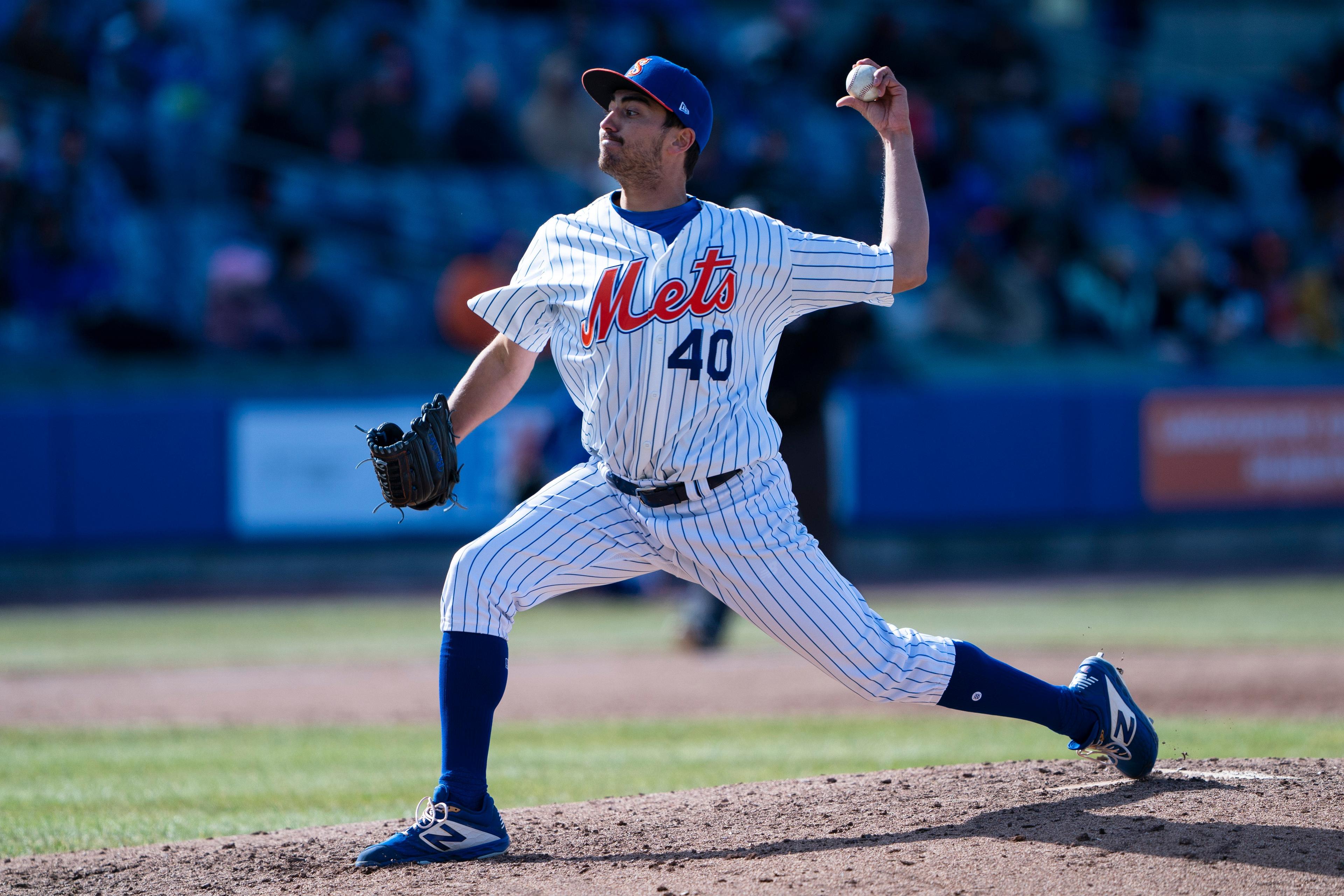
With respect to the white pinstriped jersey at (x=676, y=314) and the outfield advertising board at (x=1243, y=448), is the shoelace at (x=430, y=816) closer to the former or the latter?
the white pinstriped jersey at (x=676, y=314)

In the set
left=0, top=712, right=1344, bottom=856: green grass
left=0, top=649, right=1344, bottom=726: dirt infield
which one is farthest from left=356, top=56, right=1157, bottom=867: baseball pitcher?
left=0, top=649, right=1344, bottom=726: dirt infield

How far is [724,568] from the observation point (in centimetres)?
352

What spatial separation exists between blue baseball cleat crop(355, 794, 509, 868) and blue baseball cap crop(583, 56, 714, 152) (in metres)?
1.64

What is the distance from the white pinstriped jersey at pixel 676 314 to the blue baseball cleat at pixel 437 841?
0.86m

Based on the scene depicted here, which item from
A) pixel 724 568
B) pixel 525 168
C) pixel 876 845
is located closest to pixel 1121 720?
pixel 876 845

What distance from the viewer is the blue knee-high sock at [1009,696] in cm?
363

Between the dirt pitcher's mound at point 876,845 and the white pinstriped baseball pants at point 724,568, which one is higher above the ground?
the white pinstriped baseball pants at point 724,568

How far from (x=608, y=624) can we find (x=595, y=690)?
2528 mm

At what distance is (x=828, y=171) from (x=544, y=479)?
488cm

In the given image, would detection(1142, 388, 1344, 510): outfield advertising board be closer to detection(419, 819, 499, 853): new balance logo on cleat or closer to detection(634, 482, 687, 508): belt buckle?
detection(634, 482, 687, 508): belt buckle

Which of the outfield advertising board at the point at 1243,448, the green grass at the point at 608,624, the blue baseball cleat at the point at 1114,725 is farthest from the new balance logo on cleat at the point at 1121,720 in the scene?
the outfield advertising board at the point at 1243,448

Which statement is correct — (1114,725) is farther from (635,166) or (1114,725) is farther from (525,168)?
(525,168)

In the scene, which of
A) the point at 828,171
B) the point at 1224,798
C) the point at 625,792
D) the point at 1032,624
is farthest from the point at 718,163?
the point at 1224,798

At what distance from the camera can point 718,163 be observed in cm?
1262
